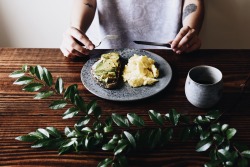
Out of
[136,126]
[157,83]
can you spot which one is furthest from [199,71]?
[136,126]

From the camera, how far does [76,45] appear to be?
115cm

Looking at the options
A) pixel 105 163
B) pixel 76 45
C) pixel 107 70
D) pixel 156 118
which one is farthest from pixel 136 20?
pixel 105 163

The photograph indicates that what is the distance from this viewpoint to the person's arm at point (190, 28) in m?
1.17

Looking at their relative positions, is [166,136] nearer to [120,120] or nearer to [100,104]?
[120,120]

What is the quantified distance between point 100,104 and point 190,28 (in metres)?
0.52

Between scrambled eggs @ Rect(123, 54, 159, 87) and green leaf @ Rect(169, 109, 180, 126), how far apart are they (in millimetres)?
→ 184

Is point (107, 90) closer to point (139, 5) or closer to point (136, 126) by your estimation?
point (136, 126)

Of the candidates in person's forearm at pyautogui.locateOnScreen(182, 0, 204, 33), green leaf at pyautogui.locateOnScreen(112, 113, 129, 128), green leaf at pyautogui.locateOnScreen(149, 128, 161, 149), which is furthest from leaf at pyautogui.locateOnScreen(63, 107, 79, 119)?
person's forearm at pyautogui.locateOnScreen(182, 0, 204, 33)

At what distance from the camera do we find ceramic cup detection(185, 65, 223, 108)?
2.86 feet

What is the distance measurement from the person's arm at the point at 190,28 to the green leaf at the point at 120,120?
17.8 inches

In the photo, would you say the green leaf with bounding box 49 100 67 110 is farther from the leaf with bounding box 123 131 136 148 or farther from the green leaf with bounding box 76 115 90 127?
the leaf with bounding box 123 131 136 148

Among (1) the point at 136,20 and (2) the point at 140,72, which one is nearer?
(2) the point at 140,72

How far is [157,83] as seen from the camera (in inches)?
39.8

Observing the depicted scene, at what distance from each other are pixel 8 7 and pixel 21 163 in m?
1.42
